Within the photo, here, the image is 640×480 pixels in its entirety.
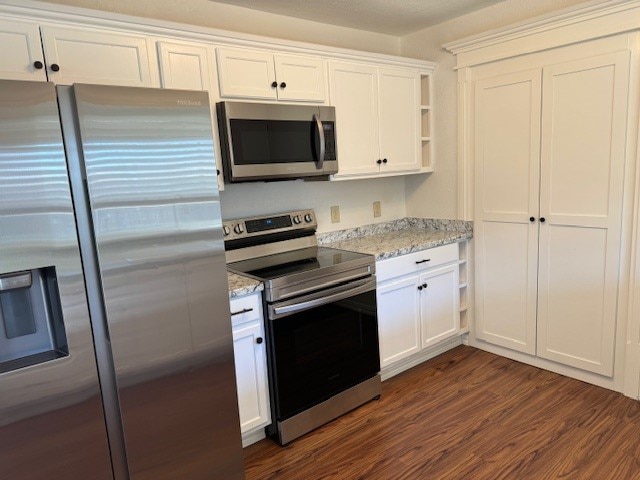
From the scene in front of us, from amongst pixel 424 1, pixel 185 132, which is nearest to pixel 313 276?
pixel 185 132

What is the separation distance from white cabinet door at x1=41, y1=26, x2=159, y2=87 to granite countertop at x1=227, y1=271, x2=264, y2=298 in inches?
40.1

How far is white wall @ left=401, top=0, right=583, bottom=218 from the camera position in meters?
3.08

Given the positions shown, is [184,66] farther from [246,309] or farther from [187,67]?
[246,309]

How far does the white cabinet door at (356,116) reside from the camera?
2.78 m

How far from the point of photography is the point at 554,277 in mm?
2873

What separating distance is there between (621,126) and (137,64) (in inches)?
101

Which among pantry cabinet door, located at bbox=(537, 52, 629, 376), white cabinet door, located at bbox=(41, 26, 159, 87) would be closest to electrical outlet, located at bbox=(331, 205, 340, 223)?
pantry cabinet door, located at bbox=(537, 52, 629, 376)

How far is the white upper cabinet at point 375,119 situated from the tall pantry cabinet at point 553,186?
0.37 m

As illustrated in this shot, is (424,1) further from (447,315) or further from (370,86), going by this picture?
(447,315)

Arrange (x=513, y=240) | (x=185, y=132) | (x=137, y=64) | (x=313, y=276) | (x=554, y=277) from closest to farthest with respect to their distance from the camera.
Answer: (x=185, y=132)
(x=137, y=64)
(x=313, y=276)
(x=554, y=277)
(x=513, y=240)

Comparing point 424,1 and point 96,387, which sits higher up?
point 424,1

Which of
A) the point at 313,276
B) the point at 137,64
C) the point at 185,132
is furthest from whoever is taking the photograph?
the point at 313,276

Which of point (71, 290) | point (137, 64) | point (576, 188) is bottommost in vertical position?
point (71, 290)

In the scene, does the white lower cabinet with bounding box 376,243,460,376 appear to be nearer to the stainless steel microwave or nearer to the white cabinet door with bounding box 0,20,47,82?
the stainless steel microwave
